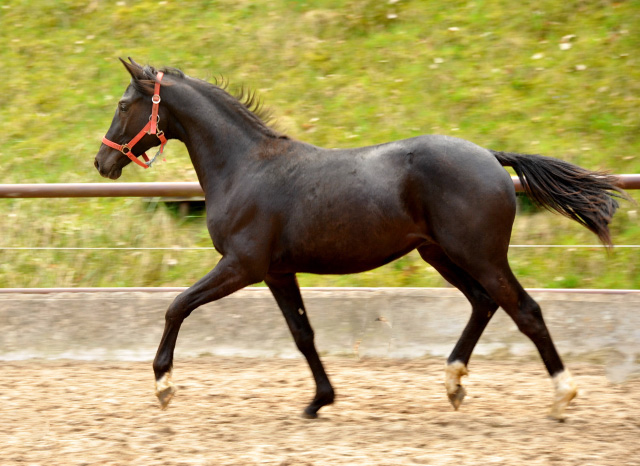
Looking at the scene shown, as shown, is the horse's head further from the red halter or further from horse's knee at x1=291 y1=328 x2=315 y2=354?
horse's knee at x1=291 y1=328 x2=315 y2=354

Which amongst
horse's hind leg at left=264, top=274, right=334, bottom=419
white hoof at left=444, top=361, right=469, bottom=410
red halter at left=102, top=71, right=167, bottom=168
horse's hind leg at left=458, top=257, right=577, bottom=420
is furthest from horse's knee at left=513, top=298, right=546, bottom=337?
red halter at left=102, top=71, right=167, bottom=168

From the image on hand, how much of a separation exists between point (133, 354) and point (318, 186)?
2421 mm

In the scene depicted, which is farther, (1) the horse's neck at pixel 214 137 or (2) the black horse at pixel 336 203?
(1) the horse's neck at pixel 214 137

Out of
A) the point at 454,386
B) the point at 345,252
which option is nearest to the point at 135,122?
the point at 345,252

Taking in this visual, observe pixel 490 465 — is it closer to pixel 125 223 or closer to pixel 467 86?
pixel 125 223

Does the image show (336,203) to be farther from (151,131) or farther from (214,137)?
(151,131)

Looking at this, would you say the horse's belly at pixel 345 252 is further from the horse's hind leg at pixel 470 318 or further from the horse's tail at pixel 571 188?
the horse's tail at pixel 571 188

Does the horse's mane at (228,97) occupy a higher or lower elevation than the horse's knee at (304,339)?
higher

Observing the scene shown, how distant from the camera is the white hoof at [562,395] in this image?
418 centimetres

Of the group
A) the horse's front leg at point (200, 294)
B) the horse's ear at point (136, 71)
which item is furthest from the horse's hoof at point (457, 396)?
the horse's ear at point (136, 71)

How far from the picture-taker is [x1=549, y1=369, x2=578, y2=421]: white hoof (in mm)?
4184

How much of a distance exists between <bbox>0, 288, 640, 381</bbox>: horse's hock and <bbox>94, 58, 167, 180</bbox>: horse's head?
1.55 meters

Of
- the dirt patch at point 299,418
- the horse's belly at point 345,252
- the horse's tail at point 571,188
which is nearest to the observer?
the dirt patch at point 299,418

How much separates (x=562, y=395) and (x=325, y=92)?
547cm
